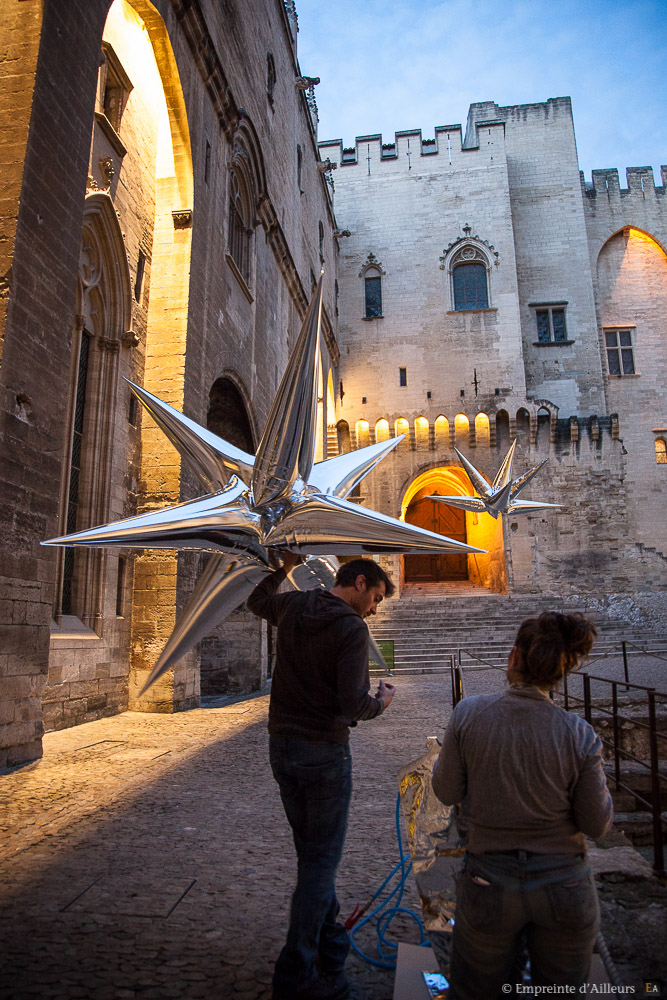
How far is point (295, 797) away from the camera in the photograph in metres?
2.32

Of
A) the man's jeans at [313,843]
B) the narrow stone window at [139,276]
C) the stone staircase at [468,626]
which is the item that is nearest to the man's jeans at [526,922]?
the man's jeans at [313,843]

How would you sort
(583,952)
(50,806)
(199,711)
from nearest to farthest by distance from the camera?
(583,952) → (50,806) → (199,711)

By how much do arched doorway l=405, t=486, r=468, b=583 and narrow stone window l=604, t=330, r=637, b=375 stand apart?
363 inches

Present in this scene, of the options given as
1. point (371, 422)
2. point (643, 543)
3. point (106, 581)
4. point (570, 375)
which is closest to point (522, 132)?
point (570, 375)

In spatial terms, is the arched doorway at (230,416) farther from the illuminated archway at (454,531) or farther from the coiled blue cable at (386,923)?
the illuminated archway at (454,531)

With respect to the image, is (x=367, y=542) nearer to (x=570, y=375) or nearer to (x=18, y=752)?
(x=18, y=752)

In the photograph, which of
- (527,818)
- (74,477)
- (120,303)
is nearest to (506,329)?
(120,303)

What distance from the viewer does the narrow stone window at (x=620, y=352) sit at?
→ 2744 cm

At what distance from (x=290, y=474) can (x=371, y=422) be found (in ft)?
77.3

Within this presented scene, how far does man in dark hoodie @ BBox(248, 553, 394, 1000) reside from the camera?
218 centimetres

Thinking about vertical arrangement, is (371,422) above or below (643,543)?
above

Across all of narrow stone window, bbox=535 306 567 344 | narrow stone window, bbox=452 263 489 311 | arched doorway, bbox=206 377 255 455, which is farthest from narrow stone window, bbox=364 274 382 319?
arched doorway, bbox=206 377 255 455

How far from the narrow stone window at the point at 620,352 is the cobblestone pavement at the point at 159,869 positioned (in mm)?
25208

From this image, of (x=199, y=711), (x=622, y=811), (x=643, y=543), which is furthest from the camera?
(x=643, y=543)
